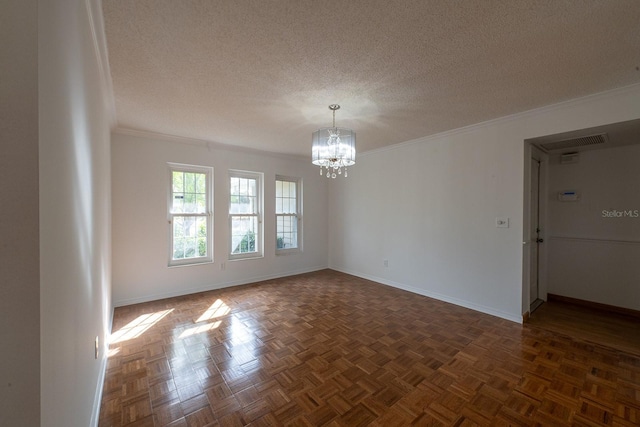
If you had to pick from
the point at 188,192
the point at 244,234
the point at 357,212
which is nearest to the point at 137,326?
the point at 188,192

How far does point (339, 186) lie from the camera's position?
5598mm

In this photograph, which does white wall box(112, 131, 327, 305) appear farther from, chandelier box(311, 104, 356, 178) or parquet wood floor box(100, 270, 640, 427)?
chandelier box(311, 104, 356, 178)

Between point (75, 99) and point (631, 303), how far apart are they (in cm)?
575

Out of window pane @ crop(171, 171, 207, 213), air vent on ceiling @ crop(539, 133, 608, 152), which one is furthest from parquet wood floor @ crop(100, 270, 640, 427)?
air vent on ceiling @ crop(539, 133, 608, 152)

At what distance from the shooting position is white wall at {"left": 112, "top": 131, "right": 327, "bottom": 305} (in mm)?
3564

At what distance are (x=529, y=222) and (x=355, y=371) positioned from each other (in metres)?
2.83

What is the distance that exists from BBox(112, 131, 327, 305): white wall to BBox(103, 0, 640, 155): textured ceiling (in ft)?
2.76

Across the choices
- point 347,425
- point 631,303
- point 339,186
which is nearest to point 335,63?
point 347,425

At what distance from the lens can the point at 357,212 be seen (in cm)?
520

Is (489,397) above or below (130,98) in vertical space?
below

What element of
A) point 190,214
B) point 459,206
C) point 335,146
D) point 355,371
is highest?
point 335,146

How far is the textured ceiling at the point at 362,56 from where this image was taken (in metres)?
1.51

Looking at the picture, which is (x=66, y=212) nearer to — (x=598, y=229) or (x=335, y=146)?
(x=335, y=146)

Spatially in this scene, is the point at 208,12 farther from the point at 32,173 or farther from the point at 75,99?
the point at 32,173
